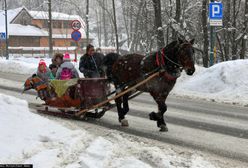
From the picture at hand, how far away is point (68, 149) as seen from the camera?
6.46 metres

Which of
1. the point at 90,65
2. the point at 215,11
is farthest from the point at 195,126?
the point at 215,11

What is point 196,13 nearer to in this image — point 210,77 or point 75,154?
point 210,77

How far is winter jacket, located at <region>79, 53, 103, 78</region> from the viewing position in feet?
37.0

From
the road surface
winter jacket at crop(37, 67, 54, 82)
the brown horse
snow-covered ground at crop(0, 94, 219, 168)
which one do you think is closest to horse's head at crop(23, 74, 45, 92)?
winter jacket at crop(37, 67, 54, 82)

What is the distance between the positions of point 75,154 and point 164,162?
1.34 metres

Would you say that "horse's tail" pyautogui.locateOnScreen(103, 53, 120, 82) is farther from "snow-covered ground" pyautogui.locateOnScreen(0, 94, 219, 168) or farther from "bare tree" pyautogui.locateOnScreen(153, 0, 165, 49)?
"bare tree" pyautogui.locateOnScreen(153, 0, 165, 49)

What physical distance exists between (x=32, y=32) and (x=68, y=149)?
2537 inches

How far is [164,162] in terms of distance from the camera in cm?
600

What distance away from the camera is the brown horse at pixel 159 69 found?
7871mm

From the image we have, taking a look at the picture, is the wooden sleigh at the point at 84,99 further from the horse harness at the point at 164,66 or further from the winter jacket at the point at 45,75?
the horse harness at the point at 164,66

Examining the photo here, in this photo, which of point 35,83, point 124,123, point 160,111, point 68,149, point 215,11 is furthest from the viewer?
point 215,11

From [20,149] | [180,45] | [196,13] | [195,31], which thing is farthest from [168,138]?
[196,13]

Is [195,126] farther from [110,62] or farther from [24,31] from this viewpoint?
[24,31]

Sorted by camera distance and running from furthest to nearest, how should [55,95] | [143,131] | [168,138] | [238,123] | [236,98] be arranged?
[236,98] < [55,95] < [238,123] < [143,131] < [168,138]
